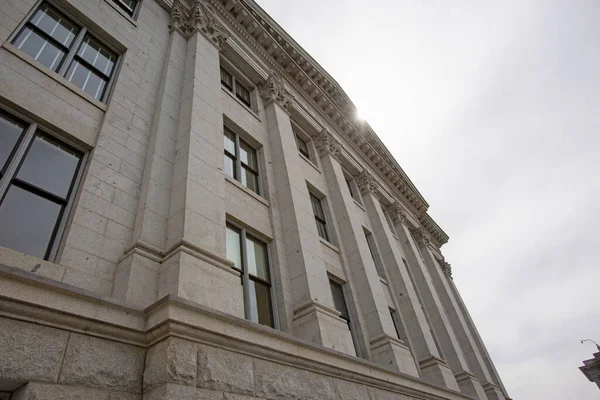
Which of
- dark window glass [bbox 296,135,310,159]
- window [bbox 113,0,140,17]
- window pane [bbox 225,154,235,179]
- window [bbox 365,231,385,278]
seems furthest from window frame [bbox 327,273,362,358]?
window [bbox 113,0,140,17]

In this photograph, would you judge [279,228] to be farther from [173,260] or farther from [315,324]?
[173,260]

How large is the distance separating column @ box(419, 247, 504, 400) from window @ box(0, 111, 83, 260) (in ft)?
78.0

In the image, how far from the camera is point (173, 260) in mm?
6512

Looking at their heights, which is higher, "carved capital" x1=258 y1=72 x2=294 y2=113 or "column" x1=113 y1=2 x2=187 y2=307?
"carved capital" x1=258 y1=72 x2=294 y2=113

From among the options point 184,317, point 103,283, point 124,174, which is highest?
point 124,174

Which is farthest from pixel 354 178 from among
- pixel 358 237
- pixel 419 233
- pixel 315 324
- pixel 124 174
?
pixel 124 174

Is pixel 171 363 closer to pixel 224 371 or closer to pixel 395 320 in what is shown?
pixel 224 371

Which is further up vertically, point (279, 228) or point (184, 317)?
point (279, 228)

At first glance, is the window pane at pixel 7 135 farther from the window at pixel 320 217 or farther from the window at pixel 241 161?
the window at pixel 320 217

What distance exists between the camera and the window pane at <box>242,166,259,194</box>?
11.8 meters

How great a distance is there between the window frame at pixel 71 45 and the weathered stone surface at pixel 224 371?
20.7 feet

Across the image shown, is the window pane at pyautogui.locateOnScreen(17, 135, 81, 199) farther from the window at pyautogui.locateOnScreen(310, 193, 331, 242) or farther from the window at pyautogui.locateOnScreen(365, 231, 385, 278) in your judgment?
the window at pyautogui.locateOnScreen(365, 231, 385, 278)

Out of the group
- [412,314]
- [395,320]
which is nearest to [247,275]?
[395,320]

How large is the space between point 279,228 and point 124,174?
4997mm
